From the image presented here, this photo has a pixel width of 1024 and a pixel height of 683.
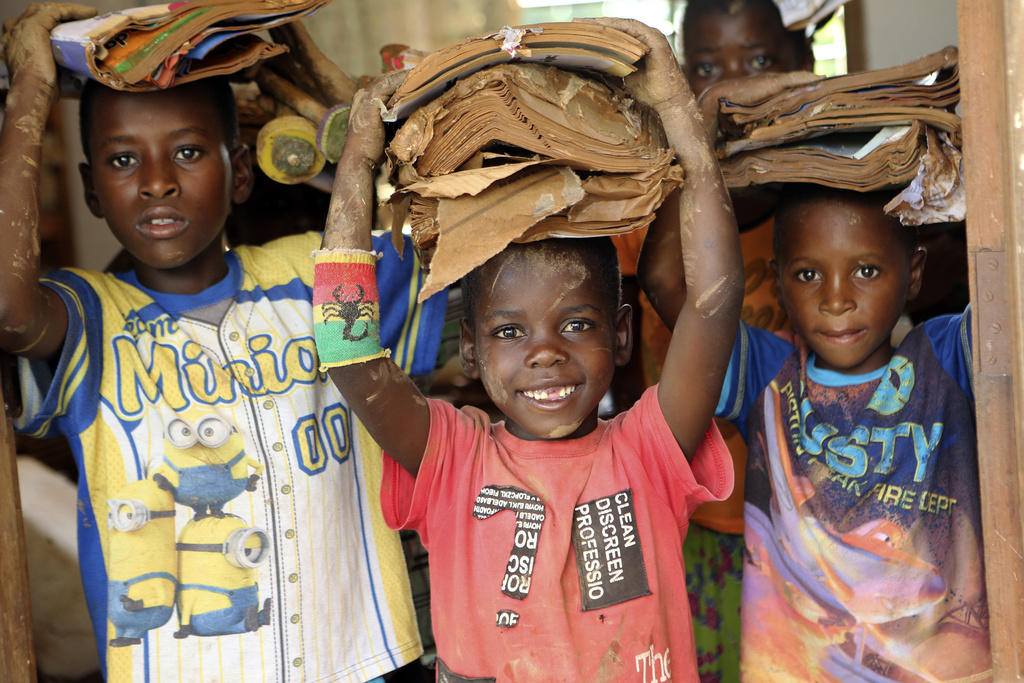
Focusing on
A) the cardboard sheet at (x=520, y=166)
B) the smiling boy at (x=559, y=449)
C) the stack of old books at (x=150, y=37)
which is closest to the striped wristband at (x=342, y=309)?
the smiling boy at (x=559, y=449)

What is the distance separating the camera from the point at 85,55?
166 cm

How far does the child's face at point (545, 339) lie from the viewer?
1676 mm

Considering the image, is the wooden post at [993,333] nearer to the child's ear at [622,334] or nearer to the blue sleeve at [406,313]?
the child's ear at [622,334]

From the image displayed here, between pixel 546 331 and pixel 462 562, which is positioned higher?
pixel 546 331

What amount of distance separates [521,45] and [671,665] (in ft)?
3.47

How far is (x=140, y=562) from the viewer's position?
171 centimetres

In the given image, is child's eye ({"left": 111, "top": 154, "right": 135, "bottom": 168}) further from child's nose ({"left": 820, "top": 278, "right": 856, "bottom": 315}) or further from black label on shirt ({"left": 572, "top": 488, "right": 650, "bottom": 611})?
child's nose ({"left": 820, "top": 278, "right": 856, "bottom": 315})

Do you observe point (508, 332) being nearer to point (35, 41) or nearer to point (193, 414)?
point (193, 414)

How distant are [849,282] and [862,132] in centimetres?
29

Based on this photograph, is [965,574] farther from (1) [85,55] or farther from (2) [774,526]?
(1) [85,55]

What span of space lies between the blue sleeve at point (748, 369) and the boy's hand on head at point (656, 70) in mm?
541

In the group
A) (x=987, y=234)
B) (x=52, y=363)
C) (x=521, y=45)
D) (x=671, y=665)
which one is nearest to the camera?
(x=987, y=234)

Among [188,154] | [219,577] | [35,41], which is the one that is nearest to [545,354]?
[219,577]

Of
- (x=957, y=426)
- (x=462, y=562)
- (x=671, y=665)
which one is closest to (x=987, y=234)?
(x=957, y=426)
